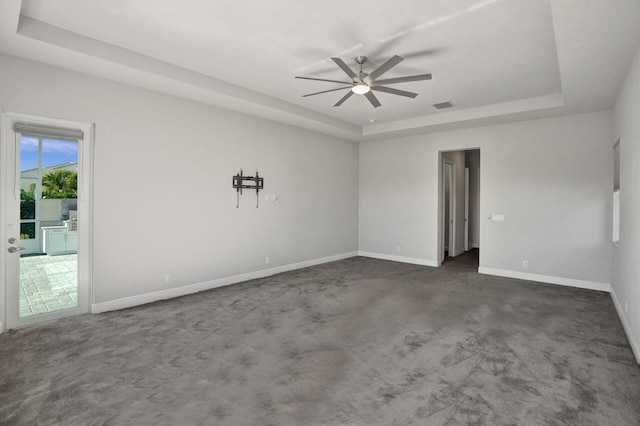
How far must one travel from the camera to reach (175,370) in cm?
264

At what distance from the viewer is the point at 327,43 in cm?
→ 333

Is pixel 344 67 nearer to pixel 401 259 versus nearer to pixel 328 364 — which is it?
pixel 328 364

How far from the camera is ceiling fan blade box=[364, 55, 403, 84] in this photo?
296 cm

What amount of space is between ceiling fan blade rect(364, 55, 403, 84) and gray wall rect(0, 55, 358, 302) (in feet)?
8.46

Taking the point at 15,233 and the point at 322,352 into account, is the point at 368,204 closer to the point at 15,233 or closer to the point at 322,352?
the point at 322,352

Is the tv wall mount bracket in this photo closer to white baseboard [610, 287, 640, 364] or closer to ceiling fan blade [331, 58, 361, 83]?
ceiling fan blade [331, 58, 361, 83]

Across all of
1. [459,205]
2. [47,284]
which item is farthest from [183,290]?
[459,205]

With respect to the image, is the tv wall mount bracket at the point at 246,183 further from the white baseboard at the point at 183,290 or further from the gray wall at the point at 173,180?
the white baseboard at the point at 183,290

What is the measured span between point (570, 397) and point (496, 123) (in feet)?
15.8

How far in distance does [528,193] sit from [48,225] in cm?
695

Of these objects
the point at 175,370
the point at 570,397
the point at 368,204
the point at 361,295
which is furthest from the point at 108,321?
the point at 368,204

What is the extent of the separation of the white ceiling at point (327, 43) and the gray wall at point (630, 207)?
12.2 inches

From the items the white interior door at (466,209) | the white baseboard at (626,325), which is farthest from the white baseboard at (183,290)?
the white baseboard at (626,325)

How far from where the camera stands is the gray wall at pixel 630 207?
2906 millimetres
